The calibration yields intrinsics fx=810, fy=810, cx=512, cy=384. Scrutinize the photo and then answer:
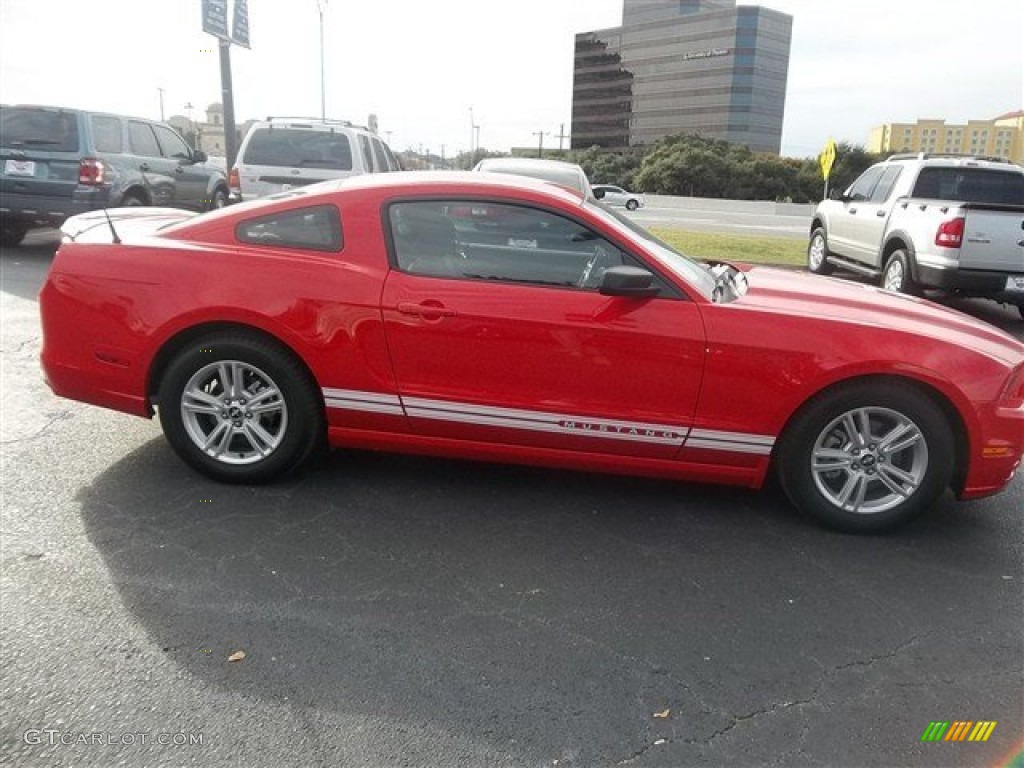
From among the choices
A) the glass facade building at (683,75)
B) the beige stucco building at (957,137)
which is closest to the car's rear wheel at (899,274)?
the beige stucco building at (957,137)

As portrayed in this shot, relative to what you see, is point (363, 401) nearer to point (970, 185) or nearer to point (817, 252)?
point (970, 185)

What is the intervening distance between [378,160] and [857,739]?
36.0 ft

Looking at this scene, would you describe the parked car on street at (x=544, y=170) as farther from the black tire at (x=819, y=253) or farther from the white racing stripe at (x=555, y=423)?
the white racing stripe at (x=555, y=423)

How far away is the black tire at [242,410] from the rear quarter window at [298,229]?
0.48 m

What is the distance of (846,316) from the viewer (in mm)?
3662

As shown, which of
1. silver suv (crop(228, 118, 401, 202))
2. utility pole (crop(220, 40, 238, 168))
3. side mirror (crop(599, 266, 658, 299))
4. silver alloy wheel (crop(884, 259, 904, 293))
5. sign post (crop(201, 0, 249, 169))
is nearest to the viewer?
side mirror (crop(599, 266, 658, 299))

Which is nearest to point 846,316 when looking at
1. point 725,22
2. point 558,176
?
point 558,176

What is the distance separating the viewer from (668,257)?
12.8 feet

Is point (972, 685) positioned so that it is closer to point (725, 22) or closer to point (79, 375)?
point (79, 375)

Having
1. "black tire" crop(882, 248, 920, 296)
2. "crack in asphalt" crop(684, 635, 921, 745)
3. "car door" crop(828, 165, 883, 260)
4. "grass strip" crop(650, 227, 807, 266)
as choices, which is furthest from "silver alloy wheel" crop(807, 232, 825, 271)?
"crack in asphalt" crop(684, 635, 921, 745)

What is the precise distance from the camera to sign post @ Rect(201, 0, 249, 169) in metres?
15.3

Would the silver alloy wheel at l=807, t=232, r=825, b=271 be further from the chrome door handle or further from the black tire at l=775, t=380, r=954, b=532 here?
the chrome door handle

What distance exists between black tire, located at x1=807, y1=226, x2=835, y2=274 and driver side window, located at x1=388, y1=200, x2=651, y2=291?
385 inches

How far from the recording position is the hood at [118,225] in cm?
406
